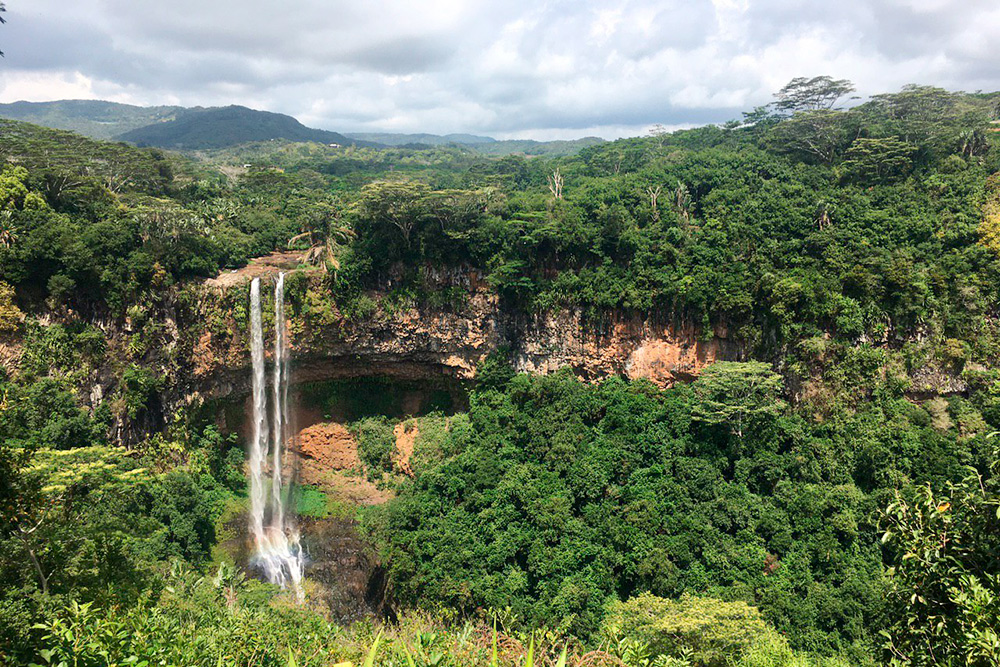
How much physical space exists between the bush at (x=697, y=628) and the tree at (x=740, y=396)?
7083 mm

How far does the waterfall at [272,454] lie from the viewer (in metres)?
21.7

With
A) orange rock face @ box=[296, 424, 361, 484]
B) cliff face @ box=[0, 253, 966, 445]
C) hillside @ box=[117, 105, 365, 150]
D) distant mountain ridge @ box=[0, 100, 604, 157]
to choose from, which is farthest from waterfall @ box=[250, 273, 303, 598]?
hillside @ box=[117, 105, 365, 150]

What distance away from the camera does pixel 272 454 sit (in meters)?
25.5

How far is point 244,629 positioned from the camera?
9.16 m

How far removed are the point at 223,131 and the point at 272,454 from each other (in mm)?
135306

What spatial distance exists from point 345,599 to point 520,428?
932cm

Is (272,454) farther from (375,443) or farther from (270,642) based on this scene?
(270,642)

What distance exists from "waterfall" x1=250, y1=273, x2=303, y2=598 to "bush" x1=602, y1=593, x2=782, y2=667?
1372 centimetres

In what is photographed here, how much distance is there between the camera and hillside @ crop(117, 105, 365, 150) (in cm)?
12381

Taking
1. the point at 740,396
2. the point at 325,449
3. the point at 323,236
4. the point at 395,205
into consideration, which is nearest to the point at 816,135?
the point at 740,396

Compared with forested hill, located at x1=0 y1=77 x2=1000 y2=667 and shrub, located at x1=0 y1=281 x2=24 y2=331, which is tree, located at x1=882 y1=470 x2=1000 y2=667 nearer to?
forested hill, located at x1=0 y1=77 x2=1000 y2=667

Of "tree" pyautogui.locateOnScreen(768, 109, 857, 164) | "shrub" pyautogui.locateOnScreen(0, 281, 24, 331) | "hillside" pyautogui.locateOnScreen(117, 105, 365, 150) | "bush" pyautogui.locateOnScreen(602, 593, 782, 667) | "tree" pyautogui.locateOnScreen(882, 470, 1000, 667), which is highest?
"hillside" pyautogui.locateOnScreen(117, 105, 365, 150)

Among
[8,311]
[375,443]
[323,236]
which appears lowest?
[375,443]

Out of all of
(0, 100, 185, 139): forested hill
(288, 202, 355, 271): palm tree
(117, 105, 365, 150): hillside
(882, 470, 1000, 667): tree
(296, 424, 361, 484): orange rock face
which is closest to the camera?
(882, 470, 1000, 667): tree
